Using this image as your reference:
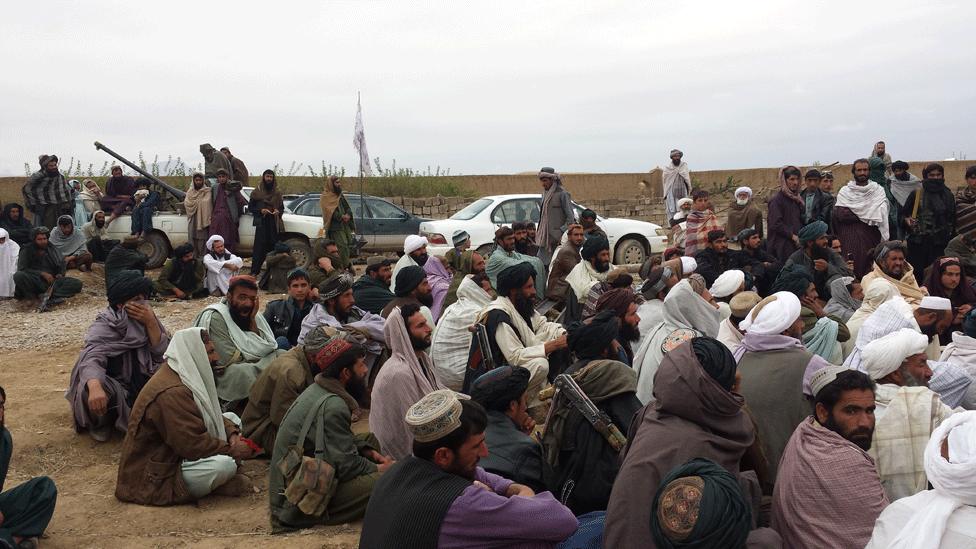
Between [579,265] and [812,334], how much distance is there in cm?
283

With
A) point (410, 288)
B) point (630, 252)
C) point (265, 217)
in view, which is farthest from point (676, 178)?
point (410, 288)

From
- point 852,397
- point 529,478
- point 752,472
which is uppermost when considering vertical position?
point 852,397

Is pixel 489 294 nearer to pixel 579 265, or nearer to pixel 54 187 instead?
pixel 579 265

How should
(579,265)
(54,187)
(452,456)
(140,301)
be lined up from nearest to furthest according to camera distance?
(452,456) < (140,301) < (579,265) < (54,187)

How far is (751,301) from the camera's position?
5180 millimetres

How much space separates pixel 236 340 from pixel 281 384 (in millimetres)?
1142

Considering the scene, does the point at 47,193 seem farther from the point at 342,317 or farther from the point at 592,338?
the point at 592,338

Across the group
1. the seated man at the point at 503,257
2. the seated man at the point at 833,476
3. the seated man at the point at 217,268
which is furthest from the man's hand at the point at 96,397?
the seated man at the point at 217,268

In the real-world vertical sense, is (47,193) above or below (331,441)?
above

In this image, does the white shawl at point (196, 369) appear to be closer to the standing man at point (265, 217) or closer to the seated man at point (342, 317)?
the seated man at point (342, 317)

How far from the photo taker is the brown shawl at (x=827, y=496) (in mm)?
3006

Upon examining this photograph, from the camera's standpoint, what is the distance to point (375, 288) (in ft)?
26.7

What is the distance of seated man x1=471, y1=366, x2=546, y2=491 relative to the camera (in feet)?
12.6

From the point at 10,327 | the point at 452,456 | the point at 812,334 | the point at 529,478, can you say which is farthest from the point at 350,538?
the point at 10,327
